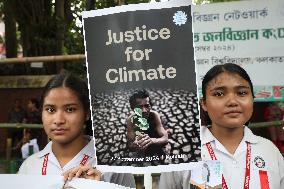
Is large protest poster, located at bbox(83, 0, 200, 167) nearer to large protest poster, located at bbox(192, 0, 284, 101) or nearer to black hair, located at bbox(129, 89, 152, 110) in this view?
black hair, located at bbox(129, 89, 152, 110)

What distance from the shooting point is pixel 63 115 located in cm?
183

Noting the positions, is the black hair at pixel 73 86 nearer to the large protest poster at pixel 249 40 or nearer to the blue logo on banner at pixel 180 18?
the blue logo on banner at pixel 180 18

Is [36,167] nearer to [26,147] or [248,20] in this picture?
[248,20]

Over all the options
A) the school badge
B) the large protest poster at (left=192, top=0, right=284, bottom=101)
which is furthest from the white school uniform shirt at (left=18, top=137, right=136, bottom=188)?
the large protest poster at (left=192, top=0, right=284, bottom=101)

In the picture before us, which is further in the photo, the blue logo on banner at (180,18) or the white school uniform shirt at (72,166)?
the white school uniform shirt at (72,166)

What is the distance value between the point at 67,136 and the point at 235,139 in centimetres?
65

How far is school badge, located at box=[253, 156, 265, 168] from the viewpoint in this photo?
72.7 inches

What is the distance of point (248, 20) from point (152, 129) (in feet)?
5.12

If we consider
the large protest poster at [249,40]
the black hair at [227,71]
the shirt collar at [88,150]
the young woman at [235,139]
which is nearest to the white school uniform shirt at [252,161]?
the young woman at [235,139]

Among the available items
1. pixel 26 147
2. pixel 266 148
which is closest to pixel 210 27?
pixel 266 148

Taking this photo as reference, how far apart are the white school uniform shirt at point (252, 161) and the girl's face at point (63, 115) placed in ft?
1.61

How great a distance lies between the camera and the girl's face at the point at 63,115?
1.83 meters

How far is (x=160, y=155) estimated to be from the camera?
1666mm

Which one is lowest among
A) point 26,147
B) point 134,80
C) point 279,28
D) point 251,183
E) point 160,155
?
point 26,147
